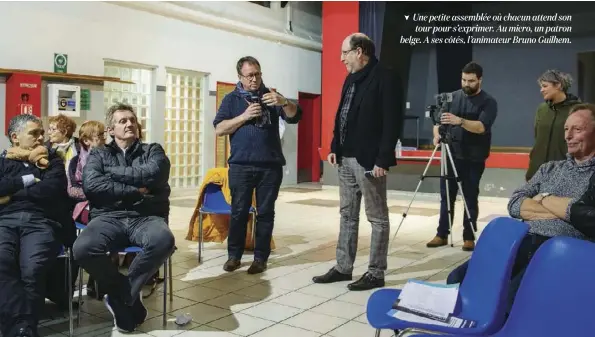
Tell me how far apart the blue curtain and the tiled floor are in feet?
14.2

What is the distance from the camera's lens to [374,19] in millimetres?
9734

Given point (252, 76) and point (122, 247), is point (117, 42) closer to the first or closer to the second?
point (252, 76)

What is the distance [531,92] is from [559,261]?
31.7ft

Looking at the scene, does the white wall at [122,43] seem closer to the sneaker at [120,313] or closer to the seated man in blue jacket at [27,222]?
the seated man in blue jacket at [27,222]

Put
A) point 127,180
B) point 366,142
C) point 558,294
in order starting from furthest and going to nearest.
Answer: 1. point 366,142
2. point 127,180
3. point 558,294

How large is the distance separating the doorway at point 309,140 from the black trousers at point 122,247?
8.77 m

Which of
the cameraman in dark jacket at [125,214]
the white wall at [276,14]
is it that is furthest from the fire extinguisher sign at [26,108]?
the cameraman in dark jacket at [125,214]

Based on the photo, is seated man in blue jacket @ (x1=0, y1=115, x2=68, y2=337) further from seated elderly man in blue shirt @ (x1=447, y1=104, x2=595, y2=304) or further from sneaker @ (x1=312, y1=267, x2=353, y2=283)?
seated elderly man in blue shirt @ (x1=447, y1=104, x2=595, y2=304)

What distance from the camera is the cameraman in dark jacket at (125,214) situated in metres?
2.78

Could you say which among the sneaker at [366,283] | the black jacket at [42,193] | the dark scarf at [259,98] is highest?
the dark scarf at [259,98]

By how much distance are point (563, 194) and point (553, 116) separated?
77.9 inches

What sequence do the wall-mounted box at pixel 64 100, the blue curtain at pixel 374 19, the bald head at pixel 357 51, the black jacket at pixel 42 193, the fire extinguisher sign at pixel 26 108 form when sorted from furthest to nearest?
the blue curtain at pixel 374 19 → the wall-mounted box at pixel 64 100 → the fire extinguisher sign at pixel 26 108 → the bald head at pixel 357 51 → the black jacket at pixel 42 193

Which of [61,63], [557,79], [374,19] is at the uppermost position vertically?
[374,19]

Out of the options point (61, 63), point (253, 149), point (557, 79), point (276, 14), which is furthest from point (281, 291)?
point (276, 14)
